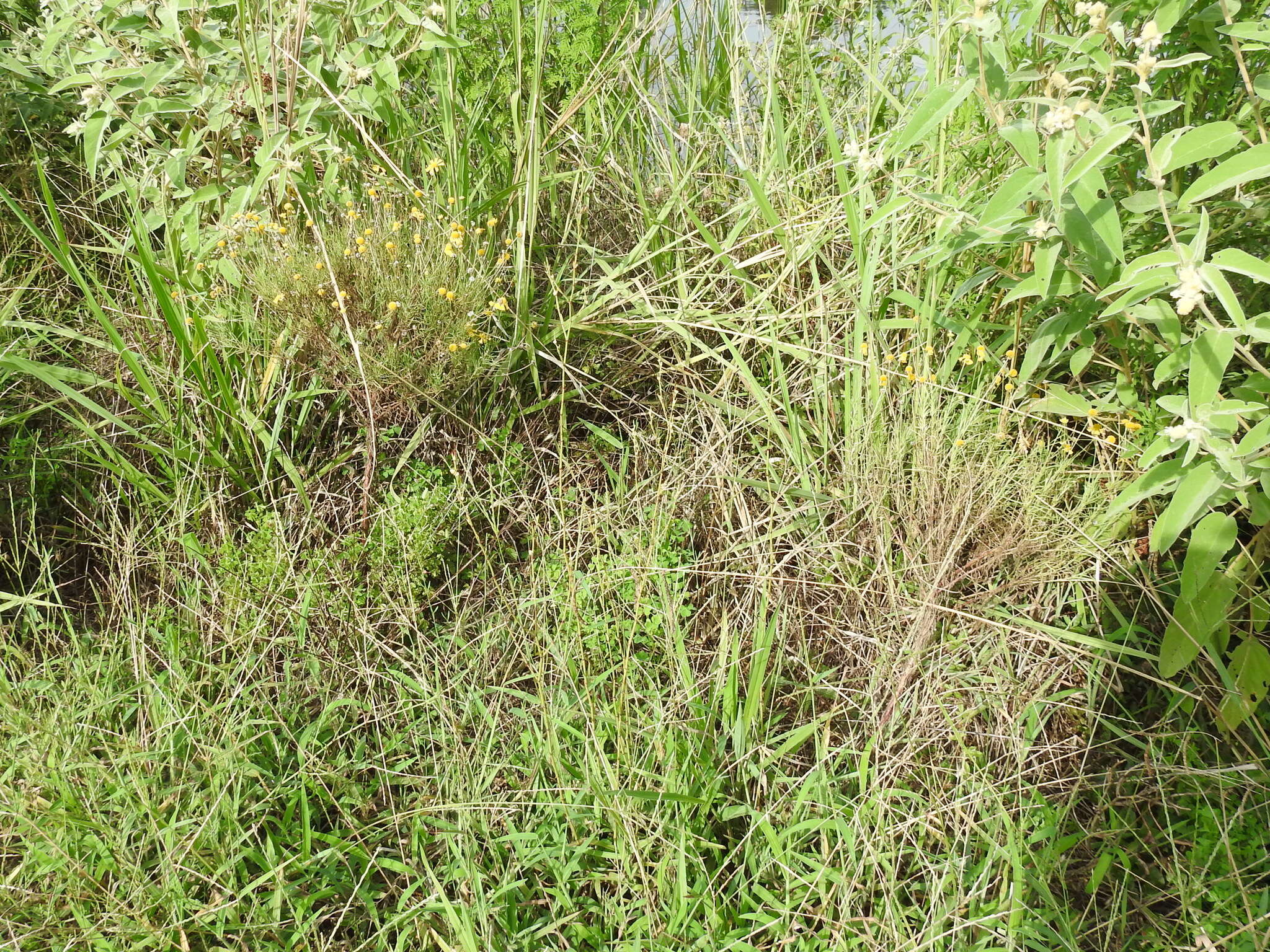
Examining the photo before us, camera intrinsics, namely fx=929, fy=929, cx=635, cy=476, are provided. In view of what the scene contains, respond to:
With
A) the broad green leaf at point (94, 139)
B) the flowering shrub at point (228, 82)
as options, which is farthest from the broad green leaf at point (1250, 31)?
the broad green leaf at point (94, 139)

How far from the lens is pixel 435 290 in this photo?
2016mm

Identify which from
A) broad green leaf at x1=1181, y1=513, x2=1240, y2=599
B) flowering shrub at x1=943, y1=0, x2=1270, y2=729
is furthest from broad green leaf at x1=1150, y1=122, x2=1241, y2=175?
broad green leaf at x1=1181, y1=513, x2=1240, y2=599

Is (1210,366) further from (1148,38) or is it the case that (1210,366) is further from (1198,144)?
(1148,38)

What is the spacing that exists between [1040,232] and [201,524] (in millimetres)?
1701

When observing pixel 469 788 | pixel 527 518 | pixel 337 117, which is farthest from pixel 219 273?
pixel 469 788

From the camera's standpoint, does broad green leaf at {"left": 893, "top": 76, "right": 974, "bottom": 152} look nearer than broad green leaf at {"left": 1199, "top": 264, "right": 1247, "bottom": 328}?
No

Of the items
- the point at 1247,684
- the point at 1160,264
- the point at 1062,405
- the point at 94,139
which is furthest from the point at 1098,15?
the point at 94,139

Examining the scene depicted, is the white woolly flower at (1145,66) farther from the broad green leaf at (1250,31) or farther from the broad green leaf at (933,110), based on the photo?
the broad green leaf at (933,110)

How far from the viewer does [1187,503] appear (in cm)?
142

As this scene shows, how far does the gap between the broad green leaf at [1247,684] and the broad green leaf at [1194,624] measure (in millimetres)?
61

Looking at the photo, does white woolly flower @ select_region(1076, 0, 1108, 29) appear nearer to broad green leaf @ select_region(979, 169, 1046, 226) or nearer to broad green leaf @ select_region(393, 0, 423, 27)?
broad green leaf @ select_region(979, 169, 1046, 226)

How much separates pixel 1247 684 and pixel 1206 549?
0.96ft

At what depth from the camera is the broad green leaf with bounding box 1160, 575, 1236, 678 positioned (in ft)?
5.03

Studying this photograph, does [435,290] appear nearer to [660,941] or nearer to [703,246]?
[703,246]
